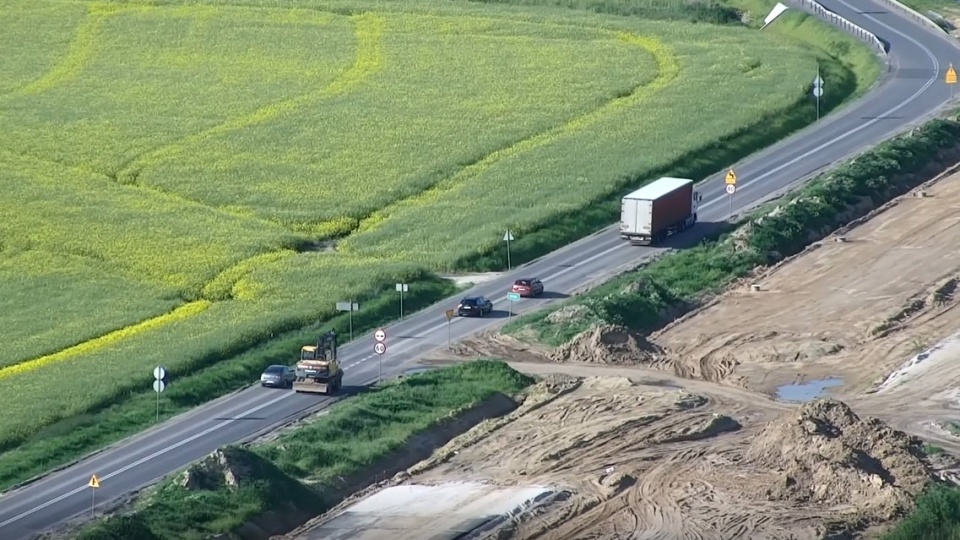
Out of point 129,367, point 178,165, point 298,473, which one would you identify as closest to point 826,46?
point 178,165

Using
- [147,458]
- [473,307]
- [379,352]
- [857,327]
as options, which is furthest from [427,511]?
[857,327]

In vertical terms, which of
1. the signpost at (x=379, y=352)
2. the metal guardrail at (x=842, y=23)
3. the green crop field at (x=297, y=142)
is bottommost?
the green crop field at (x=297, y=142)

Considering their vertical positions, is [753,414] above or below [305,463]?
below

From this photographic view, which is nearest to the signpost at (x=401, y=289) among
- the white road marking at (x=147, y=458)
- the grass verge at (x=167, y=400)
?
the grass verge at (x=167, y=400)

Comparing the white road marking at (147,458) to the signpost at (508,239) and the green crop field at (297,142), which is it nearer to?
the green crop field at (297,142)

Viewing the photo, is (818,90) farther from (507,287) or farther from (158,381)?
(158,381)
